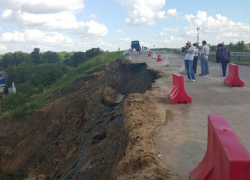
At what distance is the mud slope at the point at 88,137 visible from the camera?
551cm

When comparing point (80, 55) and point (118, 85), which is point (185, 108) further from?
point (80, 55)

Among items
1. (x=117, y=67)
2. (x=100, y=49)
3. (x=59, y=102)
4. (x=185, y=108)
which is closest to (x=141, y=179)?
(x=185, y=108)

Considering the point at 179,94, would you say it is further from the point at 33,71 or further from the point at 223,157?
the point at 33,71

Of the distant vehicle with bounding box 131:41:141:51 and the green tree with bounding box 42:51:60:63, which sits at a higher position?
the distant vehicle with bounding box 131:41:141:51

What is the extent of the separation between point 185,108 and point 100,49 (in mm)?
57781

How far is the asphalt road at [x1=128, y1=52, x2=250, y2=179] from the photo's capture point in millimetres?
5020

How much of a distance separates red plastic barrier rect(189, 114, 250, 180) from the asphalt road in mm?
686

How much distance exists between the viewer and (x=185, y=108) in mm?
8672

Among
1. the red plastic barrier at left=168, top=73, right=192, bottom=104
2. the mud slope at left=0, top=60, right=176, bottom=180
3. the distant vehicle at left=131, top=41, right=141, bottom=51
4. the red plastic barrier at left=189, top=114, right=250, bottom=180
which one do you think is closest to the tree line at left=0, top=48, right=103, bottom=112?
the distant vehicle at left=131, top=41, right=141, bottom=51

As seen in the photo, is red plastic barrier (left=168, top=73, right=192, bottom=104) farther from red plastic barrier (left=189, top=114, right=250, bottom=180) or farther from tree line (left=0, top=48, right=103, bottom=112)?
tree line (left=0, top=48, right=103, bottom=112)

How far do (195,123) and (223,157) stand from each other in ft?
13.4

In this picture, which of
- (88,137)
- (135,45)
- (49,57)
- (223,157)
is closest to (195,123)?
(223,157)

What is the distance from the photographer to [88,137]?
1061 cm

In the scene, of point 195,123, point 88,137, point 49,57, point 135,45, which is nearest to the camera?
point 195,123
